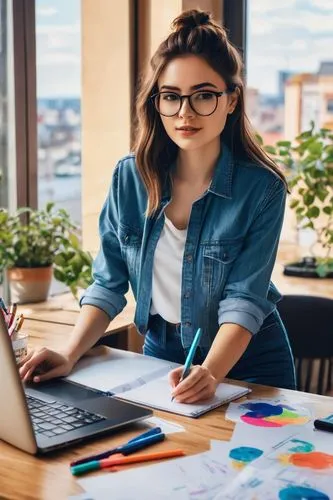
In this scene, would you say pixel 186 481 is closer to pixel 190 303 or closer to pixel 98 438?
pixel 98 438

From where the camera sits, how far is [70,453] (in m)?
1.22

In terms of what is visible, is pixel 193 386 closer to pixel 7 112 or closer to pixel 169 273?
pixel 169 273

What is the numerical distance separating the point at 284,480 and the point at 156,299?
0.71 metres

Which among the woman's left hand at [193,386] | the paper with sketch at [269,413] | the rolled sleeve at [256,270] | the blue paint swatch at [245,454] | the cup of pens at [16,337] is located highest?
the rolled sleeve at [256,270]

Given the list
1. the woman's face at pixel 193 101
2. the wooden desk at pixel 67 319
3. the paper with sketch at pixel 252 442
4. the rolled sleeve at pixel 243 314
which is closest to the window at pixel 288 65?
the wooden desk at pixel 67 319

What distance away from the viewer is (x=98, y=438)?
128 centimetres

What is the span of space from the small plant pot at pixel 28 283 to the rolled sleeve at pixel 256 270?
1196 millimetres

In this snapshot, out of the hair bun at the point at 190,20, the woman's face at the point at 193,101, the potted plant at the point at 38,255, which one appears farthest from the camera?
the potted plant at the point at 38,255

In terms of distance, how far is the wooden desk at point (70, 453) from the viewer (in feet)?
3.58

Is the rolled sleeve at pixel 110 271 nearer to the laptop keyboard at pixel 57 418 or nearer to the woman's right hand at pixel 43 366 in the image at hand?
the woman's right hand at pixel 43 366

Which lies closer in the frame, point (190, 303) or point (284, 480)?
point (284, 480)

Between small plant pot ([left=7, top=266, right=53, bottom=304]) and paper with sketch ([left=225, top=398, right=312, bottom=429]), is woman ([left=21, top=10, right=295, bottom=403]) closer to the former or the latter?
paper with sketch ([left=225, top=398, right=312, bottom=429])

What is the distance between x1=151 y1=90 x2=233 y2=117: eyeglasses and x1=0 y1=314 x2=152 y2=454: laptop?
2.02 feet

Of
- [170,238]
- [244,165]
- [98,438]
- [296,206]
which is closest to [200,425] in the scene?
[98,438]
